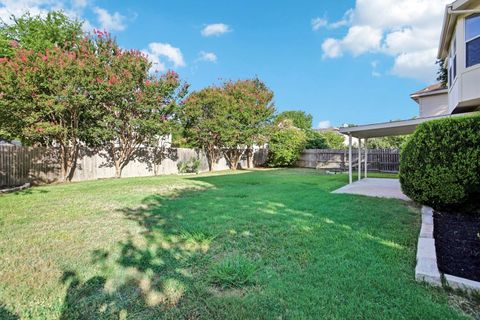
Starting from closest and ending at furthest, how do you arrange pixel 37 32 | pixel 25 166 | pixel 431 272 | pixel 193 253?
pixel 431 272
pixel 193 253
pixel 25 166
pixel 37 32

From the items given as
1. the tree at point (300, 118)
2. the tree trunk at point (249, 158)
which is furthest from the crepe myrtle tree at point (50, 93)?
the tree at point (300, 118)

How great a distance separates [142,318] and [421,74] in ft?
70.9

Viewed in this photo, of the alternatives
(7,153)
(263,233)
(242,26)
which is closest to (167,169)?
(7,153)

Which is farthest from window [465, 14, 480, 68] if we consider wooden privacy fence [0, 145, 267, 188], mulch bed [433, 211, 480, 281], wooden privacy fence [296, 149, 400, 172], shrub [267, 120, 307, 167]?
wooden privacy fence [0, 145, 267, 188]

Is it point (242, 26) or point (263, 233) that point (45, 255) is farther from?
point (242, 26)

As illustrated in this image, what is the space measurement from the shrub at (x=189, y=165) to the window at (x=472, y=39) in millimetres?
12742

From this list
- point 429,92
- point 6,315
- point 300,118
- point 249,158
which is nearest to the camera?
point 6,315

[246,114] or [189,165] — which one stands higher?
[246,114]

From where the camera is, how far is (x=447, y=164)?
4.96 meters

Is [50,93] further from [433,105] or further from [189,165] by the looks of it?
[433,105]

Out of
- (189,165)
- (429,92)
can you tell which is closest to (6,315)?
(189,165)

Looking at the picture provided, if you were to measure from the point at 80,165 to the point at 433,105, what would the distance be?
17.8 meters

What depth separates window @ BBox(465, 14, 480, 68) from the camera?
25.0 feet

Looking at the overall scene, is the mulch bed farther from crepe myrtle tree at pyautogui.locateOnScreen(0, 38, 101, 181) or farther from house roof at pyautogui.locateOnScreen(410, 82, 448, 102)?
house roof at pyautogui.locateOnScreen(410, 82, 448, 102)
